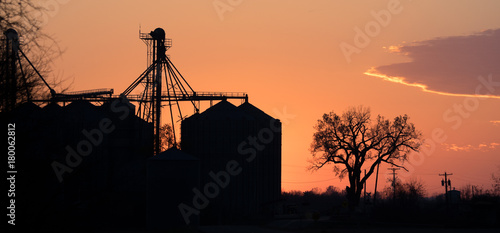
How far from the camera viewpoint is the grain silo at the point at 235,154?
68.6m

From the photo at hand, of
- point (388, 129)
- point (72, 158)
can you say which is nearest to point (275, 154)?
point (388, 129)

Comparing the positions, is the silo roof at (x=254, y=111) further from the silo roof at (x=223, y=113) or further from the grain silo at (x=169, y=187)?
the grain silo at (x=169, y=187)

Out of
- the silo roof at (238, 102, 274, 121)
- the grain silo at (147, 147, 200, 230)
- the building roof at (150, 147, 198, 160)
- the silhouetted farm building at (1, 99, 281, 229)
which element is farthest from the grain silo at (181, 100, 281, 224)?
the grain silo at (147, 147, 200, 230)

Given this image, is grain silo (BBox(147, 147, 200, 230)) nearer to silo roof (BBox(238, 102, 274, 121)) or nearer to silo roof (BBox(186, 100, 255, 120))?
silo roof (BBox(186, 100, 255, 120))

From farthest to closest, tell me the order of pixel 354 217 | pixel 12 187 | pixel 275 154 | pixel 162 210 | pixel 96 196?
pixel 275 154 → pixel 354 217 → pixel 162 210 → pixel 96 196 → pixel 12 187

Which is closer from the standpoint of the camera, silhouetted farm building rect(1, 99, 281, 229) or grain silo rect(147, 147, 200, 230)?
grain silo rect(147, 147, 200, 230)

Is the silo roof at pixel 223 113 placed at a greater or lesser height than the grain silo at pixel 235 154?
greater

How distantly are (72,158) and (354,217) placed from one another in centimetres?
5354

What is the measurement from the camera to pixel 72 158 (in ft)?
39.3

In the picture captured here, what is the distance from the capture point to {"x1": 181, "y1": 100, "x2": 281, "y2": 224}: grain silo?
6862cm

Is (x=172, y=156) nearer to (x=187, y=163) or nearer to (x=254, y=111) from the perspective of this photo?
(x=187, y=163)

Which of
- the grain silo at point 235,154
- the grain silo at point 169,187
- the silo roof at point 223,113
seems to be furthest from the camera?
the silo roof at point 223,113

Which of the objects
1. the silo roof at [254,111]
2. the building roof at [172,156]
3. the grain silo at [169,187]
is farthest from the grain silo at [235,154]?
the grain silo at [169,187]

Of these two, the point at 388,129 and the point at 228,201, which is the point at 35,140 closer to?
the point at 228,201
